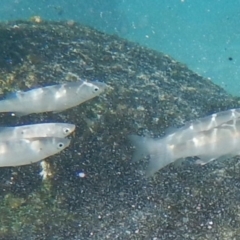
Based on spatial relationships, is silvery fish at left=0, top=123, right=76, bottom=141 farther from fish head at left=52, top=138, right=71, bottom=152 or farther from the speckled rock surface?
the speckled rock surface

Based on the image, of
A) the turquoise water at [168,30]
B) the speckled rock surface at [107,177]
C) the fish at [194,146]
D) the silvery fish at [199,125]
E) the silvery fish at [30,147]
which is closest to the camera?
the silvery fish at [30,147]

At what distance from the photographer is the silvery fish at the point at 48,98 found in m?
5.96

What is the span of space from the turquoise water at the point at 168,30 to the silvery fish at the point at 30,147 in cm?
2344

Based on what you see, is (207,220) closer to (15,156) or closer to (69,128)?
(69,128)

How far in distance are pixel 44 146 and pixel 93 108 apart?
2.64 m

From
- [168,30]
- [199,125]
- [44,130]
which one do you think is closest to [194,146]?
[199,125]

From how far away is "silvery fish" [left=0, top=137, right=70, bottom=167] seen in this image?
5.03 meters

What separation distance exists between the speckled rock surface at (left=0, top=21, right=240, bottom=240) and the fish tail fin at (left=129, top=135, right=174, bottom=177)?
3.58 feet

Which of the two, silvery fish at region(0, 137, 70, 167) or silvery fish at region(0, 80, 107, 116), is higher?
silvery fish at region(0, 80, 107, 116)

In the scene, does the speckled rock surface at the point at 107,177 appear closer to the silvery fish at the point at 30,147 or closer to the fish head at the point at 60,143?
the silvery fish at the point at 30,147

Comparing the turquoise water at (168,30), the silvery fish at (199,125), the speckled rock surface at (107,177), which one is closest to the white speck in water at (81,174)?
the speckled rock surface at (107,177)

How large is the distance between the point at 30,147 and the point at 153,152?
1.56 meters

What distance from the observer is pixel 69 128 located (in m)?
5.73

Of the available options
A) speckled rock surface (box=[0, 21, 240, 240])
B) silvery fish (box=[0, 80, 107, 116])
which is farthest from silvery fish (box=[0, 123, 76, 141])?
speckled rock surface (box=[0, 21, 240, 240])
